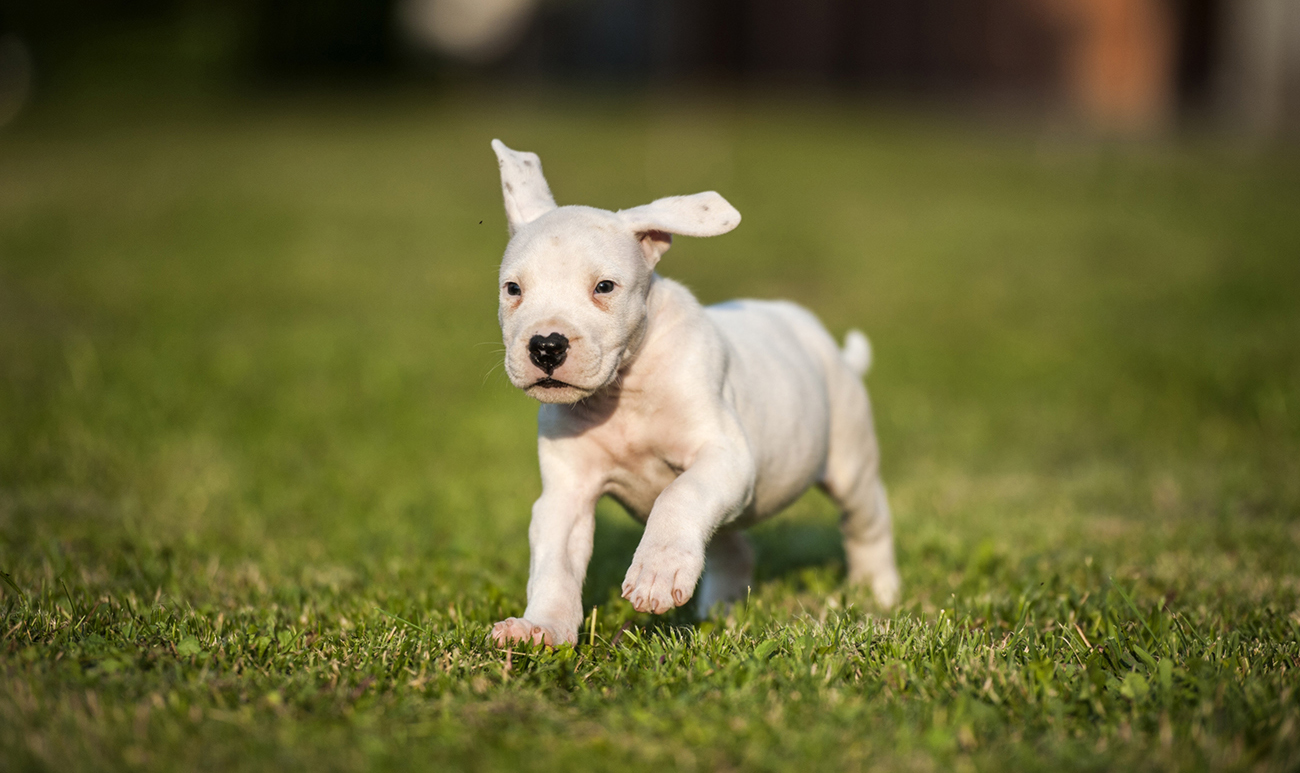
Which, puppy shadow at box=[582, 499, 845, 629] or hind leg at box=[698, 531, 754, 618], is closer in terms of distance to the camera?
puppy shadow at box=[582, 499, 845, 629]

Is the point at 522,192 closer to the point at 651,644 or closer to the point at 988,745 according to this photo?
the point at 651,644

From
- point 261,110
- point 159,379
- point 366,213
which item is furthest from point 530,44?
point 159,379

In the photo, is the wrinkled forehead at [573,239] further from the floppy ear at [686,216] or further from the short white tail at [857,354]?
the short white tail at [857,354]

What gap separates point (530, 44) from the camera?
104 feet

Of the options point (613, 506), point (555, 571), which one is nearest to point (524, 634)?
point (555, 571)

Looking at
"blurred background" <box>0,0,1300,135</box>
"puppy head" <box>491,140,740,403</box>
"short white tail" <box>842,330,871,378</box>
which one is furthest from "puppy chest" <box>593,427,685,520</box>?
"blurred background" <box>0,0,1300,135</box>

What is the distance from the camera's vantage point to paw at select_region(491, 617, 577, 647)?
363 centimetres

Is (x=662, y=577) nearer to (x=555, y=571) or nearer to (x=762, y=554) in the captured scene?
(x=555, y=571)

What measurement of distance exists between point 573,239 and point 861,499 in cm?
208

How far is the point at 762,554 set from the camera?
6082mm

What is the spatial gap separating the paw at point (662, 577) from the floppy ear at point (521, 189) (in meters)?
1.38

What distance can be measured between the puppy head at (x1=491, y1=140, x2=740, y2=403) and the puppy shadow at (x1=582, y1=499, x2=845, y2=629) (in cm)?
117

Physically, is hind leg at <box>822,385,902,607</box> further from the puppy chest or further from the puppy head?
the puppy head

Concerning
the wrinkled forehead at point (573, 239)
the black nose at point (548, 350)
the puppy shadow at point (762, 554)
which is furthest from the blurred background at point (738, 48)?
the black nose at point (548, 350)
